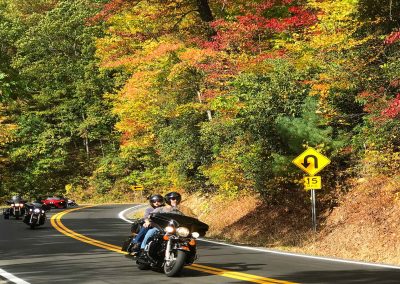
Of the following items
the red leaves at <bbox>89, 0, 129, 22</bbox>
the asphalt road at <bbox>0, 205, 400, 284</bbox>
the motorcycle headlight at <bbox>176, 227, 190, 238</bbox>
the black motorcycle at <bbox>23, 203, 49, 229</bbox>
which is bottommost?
the black motorcycle at <bbox>23, 203, 49, 229</bbox>

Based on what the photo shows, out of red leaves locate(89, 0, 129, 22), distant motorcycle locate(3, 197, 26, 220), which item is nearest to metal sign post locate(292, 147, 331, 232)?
red leaves locate(89, 0, 129, 22)

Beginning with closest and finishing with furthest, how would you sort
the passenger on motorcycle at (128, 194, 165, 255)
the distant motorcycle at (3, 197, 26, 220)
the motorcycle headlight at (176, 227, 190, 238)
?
the motorcycle headlight at (176, 227, 190, 238) → the passenger on motorcycle at (128, 194, 165, 255) → the distant motorcycle at (3, 197, 26, 220)

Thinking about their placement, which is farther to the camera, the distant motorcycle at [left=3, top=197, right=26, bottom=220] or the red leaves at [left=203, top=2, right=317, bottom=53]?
the distant motorcycle at [left=3, top=197, right=26, bottom=220]

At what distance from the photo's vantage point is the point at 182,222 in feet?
34.8

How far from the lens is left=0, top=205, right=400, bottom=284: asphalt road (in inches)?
388

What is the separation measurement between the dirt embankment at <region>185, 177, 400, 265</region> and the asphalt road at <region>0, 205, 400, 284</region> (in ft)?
6.55

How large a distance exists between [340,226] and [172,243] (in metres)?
7.36

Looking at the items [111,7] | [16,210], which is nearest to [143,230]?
[111,7]

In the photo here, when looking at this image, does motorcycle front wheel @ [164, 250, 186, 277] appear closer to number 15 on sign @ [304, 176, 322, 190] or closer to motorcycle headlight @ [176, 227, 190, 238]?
motorcycle headlight @ [176, 227, 190, 238]

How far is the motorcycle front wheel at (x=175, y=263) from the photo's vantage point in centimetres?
1014

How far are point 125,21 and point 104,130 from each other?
1154 inches

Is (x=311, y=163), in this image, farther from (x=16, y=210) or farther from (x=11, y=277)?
(x=16, y=210)

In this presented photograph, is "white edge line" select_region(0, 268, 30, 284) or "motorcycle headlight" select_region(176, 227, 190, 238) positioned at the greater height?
"motorcycle headlight" select_region(176, 227, 190, 238)

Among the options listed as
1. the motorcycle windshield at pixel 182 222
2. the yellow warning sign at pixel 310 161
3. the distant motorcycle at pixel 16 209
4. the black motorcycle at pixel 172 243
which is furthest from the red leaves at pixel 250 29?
the distant motorcycle at pixel 16 209
